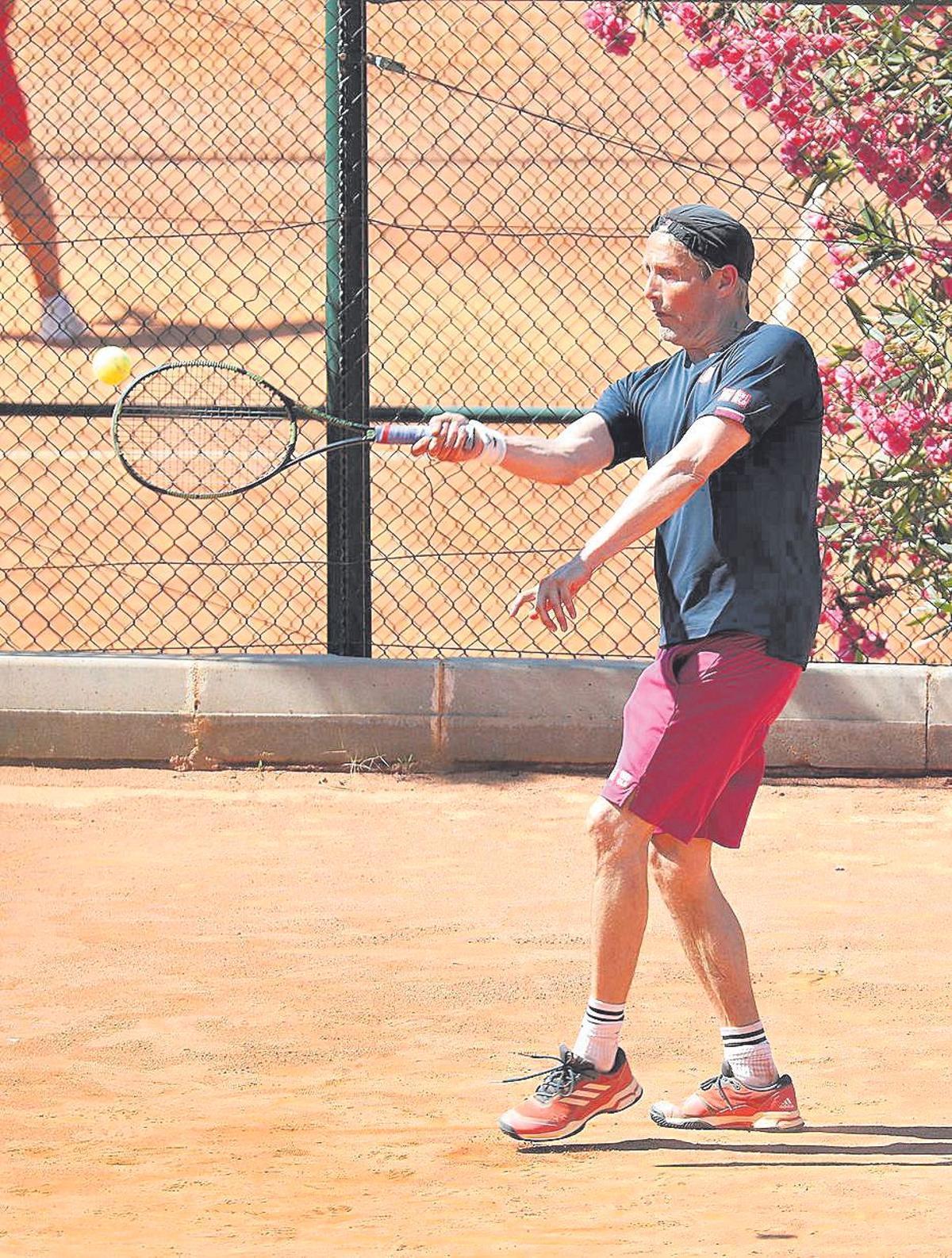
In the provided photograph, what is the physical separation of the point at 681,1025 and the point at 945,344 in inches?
131

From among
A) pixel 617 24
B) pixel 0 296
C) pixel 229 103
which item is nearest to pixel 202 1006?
pixel 617 24

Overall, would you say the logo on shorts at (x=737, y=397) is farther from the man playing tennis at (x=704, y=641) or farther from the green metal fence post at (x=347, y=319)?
the green metal fence post at (x=347, y=319)

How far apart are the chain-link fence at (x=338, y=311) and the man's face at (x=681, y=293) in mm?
2228

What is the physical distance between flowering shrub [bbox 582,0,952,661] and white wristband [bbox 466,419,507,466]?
122 inches

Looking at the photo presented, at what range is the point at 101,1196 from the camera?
11.2 feet

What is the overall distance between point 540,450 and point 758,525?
0.57m

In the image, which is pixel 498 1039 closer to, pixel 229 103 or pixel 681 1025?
pixel 681 1025

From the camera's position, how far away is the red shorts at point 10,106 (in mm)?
10680

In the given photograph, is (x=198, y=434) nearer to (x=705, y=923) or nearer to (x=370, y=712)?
(x=370, y=712)

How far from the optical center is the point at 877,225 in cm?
686

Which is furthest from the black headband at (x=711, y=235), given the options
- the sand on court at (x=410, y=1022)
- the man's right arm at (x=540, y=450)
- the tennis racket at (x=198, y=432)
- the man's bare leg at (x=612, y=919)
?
the tennis racket at (x=198, y=432)

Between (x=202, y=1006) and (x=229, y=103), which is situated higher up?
(x=229, y=103)

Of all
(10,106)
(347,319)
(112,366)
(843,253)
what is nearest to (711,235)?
(112,366)

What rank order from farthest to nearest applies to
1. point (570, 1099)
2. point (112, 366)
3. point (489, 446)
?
point (112, 366)
point (489, 446)
point (570, 1099)
